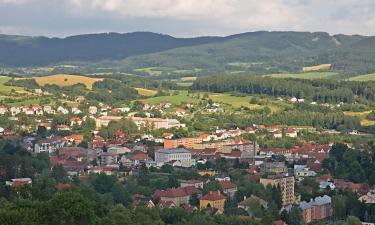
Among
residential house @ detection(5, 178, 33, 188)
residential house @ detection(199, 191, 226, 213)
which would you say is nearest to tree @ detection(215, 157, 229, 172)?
residential house @ detection(199, 191, 226, 213)

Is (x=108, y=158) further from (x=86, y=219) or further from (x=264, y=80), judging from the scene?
(x=264, y=80)

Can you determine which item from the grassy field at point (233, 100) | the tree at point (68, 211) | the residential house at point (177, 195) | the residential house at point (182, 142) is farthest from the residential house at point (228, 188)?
the grassy field at point (233, 100)

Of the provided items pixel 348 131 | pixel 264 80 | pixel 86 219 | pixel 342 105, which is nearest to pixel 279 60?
pixel 264 80

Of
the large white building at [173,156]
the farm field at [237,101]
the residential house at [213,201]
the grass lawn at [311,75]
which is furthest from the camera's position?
the grass lawn at [311,75]

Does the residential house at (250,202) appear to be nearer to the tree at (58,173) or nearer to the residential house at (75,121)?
the tree at (58,173)

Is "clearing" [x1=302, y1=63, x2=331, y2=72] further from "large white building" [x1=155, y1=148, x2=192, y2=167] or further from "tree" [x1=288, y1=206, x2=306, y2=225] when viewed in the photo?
"tree" [x1=288, y1=206, x2=306, y2=225]

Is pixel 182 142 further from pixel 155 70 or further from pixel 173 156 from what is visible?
pixel 155 70
